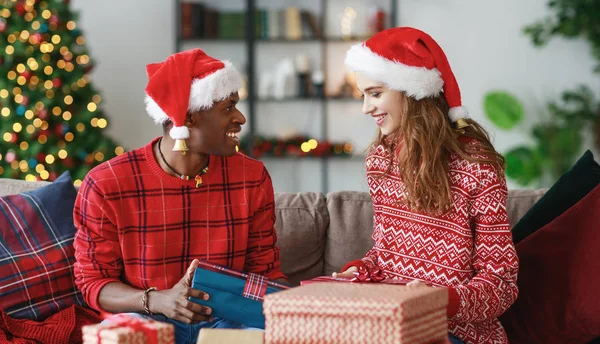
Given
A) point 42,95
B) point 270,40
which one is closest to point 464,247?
point 42,95

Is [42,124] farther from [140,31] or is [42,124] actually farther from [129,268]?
[129,268]

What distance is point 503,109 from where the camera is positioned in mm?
5461

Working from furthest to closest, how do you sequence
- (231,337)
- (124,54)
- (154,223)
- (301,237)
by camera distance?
(124,54) < (301,237) < (154,223) < (231,337)

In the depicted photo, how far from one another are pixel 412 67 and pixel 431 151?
0.22 m

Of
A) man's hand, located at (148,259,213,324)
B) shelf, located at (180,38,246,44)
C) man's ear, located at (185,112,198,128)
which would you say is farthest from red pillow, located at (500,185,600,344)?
shelf, located at (180,38,246,44)

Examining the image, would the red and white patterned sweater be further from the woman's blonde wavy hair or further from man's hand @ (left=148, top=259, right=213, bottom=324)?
man's hand @ (left=148, top=259, right=213, bottom=324)

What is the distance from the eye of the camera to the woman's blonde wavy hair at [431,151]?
1.89 m

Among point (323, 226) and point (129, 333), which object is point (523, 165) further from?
point (129, 333)

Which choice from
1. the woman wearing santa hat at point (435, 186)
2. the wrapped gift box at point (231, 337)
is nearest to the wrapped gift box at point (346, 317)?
the wrapped gift box at point (231, 337)

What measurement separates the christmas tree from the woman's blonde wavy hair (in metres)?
3.02

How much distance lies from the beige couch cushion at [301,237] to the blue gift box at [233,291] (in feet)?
2.13

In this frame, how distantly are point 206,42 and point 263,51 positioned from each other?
0.44 meters

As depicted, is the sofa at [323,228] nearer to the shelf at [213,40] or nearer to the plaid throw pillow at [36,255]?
the plaid throw pillow at [36,255]

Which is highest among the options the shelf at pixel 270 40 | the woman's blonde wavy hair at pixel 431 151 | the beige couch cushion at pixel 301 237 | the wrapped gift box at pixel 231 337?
the shelf at pixel 270 40
